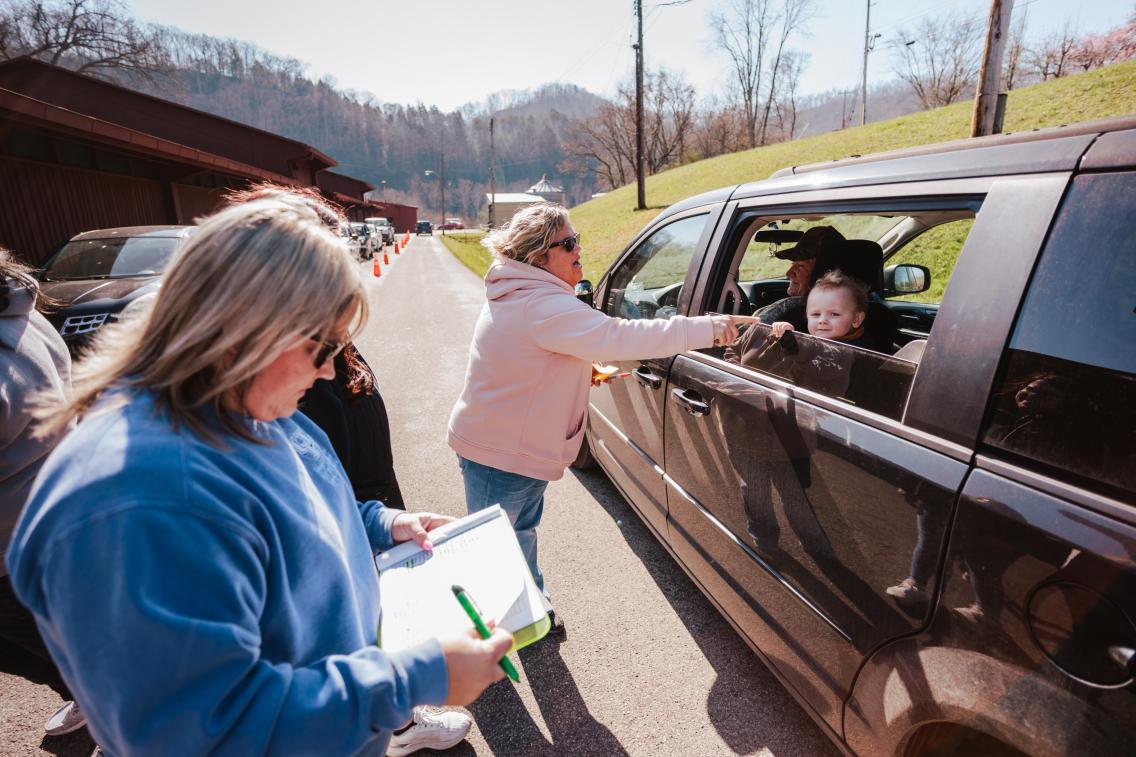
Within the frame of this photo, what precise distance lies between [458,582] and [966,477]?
1234mm

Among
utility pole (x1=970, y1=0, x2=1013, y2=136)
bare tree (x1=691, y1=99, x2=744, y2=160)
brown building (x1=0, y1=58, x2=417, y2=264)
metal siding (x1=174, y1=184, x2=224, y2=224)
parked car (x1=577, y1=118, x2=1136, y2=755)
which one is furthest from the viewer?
bare tree (x1=691, y1=99, x2=744, y2=160)

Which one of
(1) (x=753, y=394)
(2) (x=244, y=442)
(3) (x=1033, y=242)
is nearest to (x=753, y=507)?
(1) (x=753, y=394)

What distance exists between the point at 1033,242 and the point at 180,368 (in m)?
1.80

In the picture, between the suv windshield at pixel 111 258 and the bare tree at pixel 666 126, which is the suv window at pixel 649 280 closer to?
the suv windshield at pixel 111 258

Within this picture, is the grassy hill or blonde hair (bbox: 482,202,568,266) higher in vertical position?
the grassy hill

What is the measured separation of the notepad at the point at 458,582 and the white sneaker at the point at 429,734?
44.3 inches

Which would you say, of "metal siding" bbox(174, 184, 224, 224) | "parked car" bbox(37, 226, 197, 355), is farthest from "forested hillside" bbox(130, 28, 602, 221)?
"parked car" bbox(37, 226, 197, 355)

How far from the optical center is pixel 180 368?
0.81 metres

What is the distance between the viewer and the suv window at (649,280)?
295cm

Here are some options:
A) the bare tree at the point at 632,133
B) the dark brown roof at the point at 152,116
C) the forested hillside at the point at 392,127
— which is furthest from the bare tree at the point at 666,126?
the forested hillside at the point at 392,127

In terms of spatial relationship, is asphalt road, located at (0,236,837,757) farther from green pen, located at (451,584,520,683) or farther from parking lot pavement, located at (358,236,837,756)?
green pen, located at (451,584,520,683)

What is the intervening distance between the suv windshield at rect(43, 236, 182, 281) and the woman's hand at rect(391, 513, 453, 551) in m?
6.95

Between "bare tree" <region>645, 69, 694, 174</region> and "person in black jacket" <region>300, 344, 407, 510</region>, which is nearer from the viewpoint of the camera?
"person in black jacket" <region>300, 344, 407, 510</region>

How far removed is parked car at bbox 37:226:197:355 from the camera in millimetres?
5488
